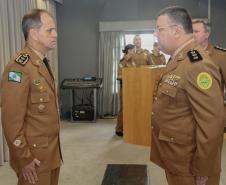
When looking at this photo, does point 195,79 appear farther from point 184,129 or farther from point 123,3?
point 123,3

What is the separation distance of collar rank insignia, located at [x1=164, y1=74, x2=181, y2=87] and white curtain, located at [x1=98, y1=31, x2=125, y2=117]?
16.1 ft

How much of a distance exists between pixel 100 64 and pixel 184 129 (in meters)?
5.10

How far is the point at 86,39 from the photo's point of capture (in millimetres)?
6527

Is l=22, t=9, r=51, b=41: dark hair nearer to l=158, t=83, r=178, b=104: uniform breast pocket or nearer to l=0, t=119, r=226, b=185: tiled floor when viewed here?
l=158, t=83, r=178, b=104: uniform breast pocket

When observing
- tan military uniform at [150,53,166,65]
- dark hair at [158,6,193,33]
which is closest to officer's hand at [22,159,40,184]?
dark hair at [158,6,193,33]

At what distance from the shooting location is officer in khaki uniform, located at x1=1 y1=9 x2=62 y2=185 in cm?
153

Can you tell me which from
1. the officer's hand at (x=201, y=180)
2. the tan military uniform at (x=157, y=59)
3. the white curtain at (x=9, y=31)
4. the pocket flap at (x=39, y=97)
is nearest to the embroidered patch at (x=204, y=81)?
the officer's hand at (x=201, y=180)

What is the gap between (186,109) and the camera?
1.45 m

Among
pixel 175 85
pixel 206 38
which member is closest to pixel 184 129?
pixel 175 85

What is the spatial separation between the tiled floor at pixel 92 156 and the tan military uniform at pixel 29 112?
1499 millimetres

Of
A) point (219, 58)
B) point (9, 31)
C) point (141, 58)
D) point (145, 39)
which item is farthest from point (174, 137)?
point (145, 39)

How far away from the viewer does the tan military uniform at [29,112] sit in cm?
153

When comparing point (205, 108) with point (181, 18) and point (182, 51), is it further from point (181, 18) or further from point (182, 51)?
point (181, 18)

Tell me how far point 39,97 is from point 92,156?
2.39 metres
